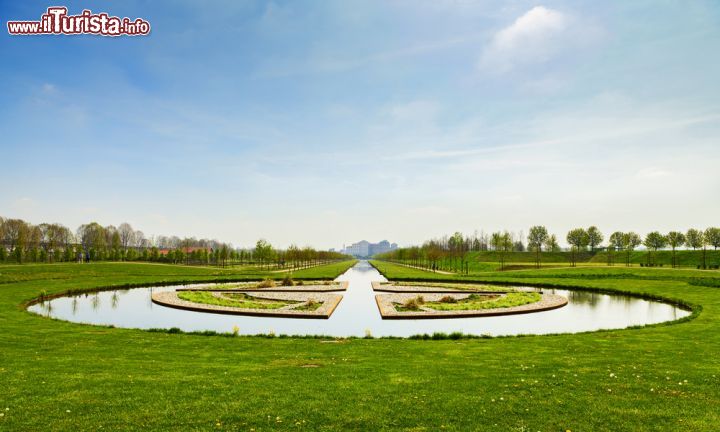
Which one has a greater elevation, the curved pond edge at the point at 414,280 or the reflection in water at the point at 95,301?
the curved pond edge at the point at 414,280

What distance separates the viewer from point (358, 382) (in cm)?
1052

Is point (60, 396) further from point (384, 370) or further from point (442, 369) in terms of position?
point (442, 369)

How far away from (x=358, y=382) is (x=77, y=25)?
2323 cm

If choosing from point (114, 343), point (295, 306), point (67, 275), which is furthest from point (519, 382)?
point (67, 275)

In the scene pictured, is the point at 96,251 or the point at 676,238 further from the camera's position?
the point at 676,238

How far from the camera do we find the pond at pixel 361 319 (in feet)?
66.1

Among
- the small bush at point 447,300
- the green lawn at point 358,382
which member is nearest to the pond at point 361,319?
the green lawn at point 358,382

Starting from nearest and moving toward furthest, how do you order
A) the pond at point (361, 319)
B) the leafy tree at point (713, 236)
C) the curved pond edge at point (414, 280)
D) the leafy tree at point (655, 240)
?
the curved pond edge at point (414, 280) < the pond at point (361, 319) < the leafy tree at point (713, 236) < the leafy tree at point (655, 240)

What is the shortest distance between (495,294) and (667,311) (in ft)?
37.4

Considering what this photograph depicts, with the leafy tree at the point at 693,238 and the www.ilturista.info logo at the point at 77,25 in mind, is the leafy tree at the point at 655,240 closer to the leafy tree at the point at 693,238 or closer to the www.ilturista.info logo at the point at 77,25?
the leafy tree at the point at 693,238

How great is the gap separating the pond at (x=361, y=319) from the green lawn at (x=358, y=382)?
315 centimetres

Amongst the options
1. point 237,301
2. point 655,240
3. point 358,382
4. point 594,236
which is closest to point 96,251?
point 237,301

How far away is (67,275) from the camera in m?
47.8

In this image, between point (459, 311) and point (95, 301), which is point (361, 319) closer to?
point (459, 311)
